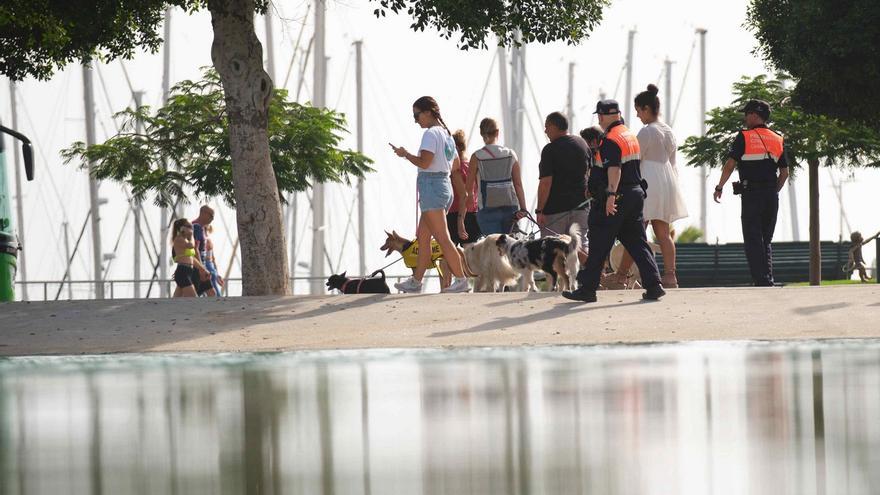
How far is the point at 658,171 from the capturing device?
610 inches

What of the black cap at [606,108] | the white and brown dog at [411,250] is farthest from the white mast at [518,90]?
the black cap at [606,108]

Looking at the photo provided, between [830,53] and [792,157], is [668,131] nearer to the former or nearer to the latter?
[830,53]

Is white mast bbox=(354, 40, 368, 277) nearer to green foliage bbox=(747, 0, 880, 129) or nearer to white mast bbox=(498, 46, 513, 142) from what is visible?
white mast bbox=(498, 46, 513, 142)

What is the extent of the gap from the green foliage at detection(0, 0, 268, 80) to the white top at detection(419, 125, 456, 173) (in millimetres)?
3626

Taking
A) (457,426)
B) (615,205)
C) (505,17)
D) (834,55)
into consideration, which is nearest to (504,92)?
(834,55)

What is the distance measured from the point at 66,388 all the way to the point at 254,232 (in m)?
8.22

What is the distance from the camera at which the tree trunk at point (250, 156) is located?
1706 centimetres

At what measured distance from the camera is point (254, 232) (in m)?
17.1

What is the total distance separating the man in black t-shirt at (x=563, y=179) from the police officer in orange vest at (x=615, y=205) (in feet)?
5.35

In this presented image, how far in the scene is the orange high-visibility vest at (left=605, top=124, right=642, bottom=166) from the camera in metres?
13.4

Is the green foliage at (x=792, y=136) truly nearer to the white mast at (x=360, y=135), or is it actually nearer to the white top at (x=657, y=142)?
the white mast at (x=360, y=135)

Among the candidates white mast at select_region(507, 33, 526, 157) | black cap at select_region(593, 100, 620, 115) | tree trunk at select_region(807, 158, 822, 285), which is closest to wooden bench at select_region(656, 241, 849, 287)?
tree trunk at select_region(807, 158, 822, 285)

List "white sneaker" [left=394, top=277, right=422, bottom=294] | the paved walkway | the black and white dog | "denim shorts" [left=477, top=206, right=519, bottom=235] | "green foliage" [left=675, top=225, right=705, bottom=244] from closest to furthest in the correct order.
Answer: the paved walkway → the black and white dog → "white sneaker" [left=394, top=277, right=422, bottom=294] → "denim shorts" [left=477, top=206, right=519, bottom=235] → "green foliage" [left=675, top=225, right=705, bottom=244]

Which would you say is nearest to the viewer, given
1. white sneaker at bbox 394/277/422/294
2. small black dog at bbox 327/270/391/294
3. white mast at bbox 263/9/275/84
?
small black dog at bbox 327/270/391/294
